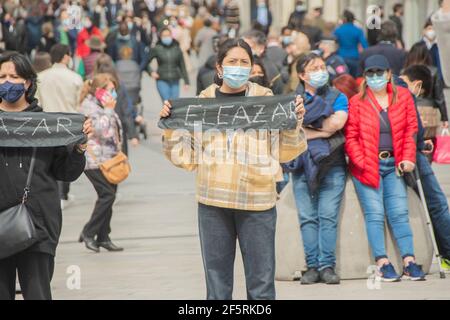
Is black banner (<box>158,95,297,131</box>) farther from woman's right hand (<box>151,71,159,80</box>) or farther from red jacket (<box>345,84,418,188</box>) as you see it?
woman's right hand (<box>151,71,159,80</box>)

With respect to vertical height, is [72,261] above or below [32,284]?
below

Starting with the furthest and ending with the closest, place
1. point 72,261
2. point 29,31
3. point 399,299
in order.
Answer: point 29,31, point 72,261, point 399,299

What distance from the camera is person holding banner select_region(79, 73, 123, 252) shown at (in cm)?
1279

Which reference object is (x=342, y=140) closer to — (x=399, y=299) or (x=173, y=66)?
(x=399, y=299)

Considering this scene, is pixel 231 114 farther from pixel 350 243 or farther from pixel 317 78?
pixel 350 243

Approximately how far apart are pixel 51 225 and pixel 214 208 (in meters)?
0.85

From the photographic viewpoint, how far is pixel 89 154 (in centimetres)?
1284

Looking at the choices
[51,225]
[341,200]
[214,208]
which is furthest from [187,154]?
[341,200]

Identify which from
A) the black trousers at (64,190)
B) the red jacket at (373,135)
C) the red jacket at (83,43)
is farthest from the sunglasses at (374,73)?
the red jacket at (83,43)

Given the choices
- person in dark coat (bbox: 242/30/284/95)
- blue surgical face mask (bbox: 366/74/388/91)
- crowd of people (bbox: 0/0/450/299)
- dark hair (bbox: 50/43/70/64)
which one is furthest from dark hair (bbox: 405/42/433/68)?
dark hair (bbox: 50/43/70/64)

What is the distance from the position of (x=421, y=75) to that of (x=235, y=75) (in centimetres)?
449

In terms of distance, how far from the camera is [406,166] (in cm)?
1058

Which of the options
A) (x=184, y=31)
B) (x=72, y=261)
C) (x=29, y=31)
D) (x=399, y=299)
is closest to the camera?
(x=399, y=299)

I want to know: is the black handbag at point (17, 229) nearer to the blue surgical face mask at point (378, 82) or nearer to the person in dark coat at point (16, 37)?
the blue surgical face mask at point (378, 82)
